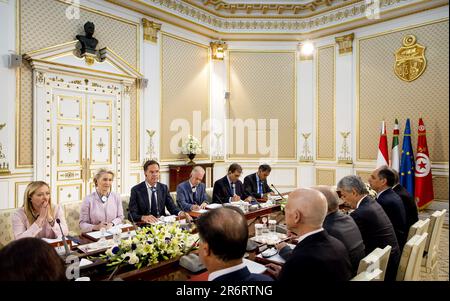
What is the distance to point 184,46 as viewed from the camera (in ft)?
23.3

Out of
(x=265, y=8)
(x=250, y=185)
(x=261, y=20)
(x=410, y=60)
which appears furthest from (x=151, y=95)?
(x=410, y=60)

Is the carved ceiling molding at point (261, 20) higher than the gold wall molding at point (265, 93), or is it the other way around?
the carved ceiling molding at point (261, 20)

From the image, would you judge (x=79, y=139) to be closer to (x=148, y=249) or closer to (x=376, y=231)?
(x=148, y=249)

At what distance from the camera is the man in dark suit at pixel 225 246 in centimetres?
133

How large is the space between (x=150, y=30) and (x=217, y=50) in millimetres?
1787

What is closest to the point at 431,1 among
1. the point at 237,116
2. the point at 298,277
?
the point at 237,116

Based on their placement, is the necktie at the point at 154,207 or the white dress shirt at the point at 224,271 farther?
the necktie at the point at 154,207

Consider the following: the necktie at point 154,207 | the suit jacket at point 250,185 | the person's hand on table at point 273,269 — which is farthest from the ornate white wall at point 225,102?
the person's hand on table at point 273,269

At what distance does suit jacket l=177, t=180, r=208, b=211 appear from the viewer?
148 inches

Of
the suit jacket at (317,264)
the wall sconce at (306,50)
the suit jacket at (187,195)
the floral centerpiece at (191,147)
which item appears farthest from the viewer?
the wall sconce at (306,50)

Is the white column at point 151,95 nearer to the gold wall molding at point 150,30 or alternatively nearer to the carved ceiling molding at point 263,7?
the gold wall molding at point 150,30

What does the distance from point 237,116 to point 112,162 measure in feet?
10.9

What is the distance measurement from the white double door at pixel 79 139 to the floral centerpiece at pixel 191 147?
1555 millimetres

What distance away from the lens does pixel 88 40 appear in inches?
214
